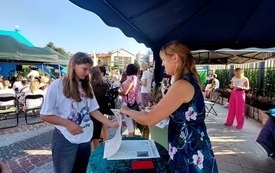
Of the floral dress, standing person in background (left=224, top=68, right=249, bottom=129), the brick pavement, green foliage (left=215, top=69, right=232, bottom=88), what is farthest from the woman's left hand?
green foliage (left=215, top=69, right=232, bottom=88)

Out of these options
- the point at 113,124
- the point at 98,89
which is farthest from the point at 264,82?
the point at 113,124

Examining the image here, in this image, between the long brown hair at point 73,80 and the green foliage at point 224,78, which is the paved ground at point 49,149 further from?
the green foliage at point 224,78

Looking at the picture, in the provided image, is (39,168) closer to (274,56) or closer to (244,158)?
(244,158)

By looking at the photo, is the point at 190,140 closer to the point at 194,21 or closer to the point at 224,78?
the point at 194,21

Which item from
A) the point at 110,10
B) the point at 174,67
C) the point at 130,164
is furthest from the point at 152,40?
the point at 130,164

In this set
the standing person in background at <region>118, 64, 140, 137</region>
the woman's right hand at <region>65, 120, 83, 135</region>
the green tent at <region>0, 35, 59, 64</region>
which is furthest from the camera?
the green tent at <region>0, 35, 59, 64</region>

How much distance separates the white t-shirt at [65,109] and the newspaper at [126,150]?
0.43 m

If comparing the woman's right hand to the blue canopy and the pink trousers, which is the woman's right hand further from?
the pink trousers

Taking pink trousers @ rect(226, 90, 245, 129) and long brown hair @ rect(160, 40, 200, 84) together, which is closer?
long brown hair @ rect(160, 40, 200, 84)

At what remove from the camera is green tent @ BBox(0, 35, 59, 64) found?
276 inches

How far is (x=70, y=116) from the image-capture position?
1.99 metres

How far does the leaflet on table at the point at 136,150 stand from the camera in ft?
4.96

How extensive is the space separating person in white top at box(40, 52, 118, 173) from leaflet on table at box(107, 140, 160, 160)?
1.31ft

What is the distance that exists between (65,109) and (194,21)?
2.01 m
